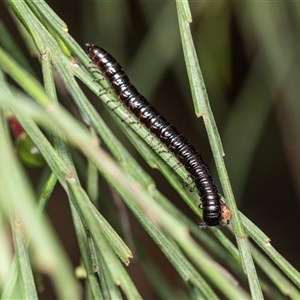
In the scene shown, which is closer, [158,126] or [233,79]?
[158,126]

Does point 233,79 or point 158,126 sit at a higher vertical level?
point 233,79

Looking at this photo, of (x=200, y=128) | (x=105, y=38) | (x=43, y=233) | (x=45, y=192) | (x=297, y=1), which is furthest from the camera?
(x=200, y=128)

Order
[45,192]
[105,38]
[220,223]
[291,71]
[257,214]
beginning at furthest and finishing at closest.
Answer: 1. [257,214]
2. [105,38]
3. [291,71]
4. [220,223]
5. [45,192]

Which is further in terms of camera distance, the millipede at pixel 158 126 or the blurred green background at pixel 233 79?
the blurred green background at pixel 233 79

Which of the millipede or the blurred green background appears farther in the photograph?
the blurred green background

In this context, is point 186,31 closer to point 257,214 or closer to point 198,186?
point 198,186

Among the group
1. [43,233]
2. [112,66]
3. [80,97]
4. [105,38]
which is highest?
[105,38]

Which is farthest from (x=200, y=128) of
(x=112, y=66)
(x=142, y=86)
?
(x=112, y=66)

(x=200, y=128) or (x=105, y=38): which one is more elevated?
(x=105, y=38)
